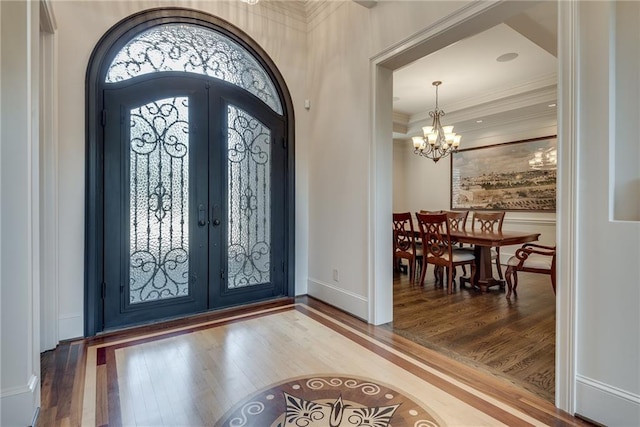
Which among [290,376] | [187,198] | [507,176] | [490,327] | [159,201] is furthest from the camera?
[507,176]

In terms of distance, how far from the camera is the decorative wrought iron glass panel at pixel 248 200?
3.43 metres

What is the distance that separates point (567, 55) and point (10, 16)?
2.88 metres

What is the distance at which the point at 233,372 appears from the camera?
2156mm

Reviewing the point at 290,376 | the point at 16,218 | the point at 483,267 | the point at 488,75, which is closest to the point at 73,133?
the point at 16,218

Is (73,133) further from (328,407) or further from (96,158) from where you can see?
(328,407)

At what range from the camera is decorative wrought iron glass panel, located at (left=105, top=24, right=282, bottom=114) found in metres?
2.96

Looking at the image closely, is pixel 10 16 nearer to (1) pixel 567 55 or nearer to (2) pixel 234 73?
(2) pixel 234 73

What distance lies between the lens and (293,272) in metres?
3.85

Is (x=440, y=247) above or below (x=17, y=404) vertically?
above

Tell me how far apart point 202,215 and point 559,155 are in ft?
9.49

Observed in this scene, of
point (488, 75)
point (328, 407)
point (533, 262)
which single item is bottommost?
point (328, 407)

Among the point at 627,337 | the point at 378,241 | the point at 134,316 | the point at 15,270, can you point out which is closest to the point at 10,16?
the point at 15,270

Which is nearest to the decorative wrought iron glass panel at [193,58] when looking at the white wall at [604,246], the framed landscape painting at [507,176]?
the white wall at [604,246]

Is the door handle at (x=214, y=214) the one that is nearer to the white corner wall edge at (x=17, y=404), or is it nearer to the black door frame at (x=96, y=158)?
the black door frame at (x=96, y=158)
